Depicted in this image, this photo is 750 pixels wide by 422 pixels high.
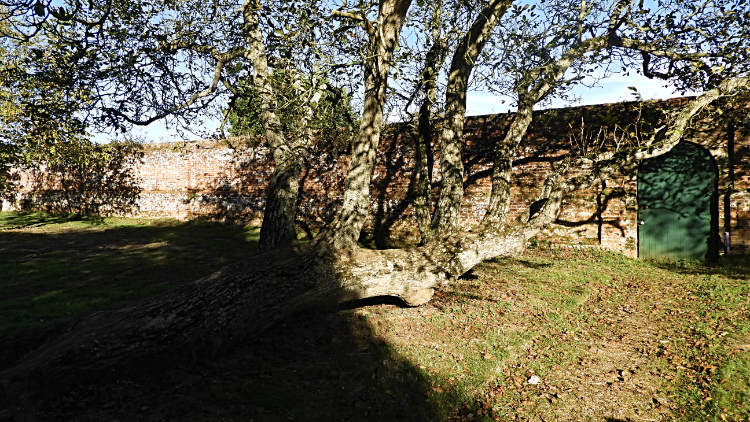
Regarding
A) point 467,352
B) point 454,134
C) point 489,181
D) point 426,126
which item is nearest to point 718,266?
point 489,181

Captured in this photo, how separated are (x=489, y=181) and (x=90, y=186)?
17442mm

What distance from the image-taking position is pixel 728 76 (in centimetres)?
887

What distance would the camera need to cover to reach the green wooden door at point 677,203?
34.4 ft

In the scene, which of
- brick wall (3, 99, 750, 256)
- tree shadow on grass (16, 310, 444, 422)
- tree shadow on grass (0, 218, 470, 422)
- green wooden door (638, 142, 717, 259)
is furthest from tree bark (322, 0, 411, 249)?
A: green wooden door (638, 142, 717, 259)

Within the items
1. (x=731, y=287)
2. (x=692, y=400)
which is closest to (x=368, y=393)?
(x=692, y=400)

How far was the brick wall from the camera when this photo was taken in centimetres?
1016

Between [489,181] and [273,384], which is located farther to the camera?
[489,181]

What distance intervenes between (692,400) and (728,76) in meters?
7.32

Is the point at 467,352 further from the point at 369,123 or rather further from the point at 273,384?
the point at 369,123

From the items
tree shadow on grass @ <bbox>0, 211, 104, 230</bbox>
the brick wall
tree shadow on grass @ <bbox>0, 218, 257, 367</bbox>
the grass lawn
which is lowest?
the grass lawn

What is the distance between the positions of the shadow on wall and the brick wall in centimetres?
336

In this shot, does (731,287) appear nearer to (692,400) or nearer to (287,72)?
(692,400)

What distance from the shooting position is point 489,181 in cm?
1216

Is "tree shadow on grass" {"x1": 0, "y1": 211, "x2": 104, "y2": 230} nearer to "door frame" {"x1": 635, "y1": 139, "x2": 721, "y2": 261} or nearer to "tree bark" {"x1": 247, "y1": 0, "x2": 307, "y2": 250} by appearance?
"tree bark" {"x1": 247, "y1": 0, "x2": 307, "y2": 250}
